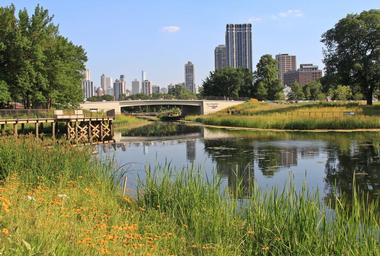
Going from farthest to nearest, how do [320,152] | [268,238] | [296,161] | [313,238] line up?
[320,152] → [296,161] → [268,238] → [313,238]

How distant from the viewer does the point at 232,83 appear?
129625 mm

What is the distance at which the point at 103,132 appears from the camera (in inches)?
2082

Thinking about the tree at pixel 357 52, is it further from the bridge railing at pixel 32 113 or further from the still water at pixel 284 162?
the bridge railing at pixel 32 113

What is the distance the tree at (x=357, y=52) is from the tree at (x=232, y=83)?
176ft

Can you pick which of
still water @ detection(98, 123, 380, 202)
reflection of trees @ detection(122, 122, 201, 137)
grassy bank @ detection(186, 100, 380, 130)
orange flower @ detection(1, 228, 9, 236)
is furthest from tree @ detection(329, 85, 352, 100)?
orange flower @ detection(1, 228, 9, 236)

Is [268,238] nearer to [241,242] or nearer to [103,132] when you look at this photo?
[241,242]

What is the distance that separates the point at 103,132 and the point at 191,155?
22199 mm

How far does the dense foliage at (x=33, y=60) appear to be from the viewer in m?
49.6

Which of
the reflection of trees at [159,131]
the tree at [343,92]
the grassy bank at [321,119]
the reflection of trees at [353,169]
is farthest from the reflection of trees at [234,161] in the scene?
the tree at [343,92]

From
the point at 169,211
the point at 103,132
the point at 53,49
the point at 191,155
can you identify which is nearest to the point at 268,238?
the point at 169,211

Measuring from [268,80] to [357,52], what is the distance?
4715cm

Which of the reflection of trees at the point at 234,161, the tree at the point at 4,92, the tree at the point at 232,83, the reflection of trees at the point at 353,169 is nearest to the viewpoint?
the reflection of trees at the point at 353,169

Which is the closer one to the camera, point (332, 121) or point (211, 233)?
point (211, 233)

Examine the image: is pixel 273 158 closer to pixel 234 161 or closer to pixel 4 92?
pixel 234 161
